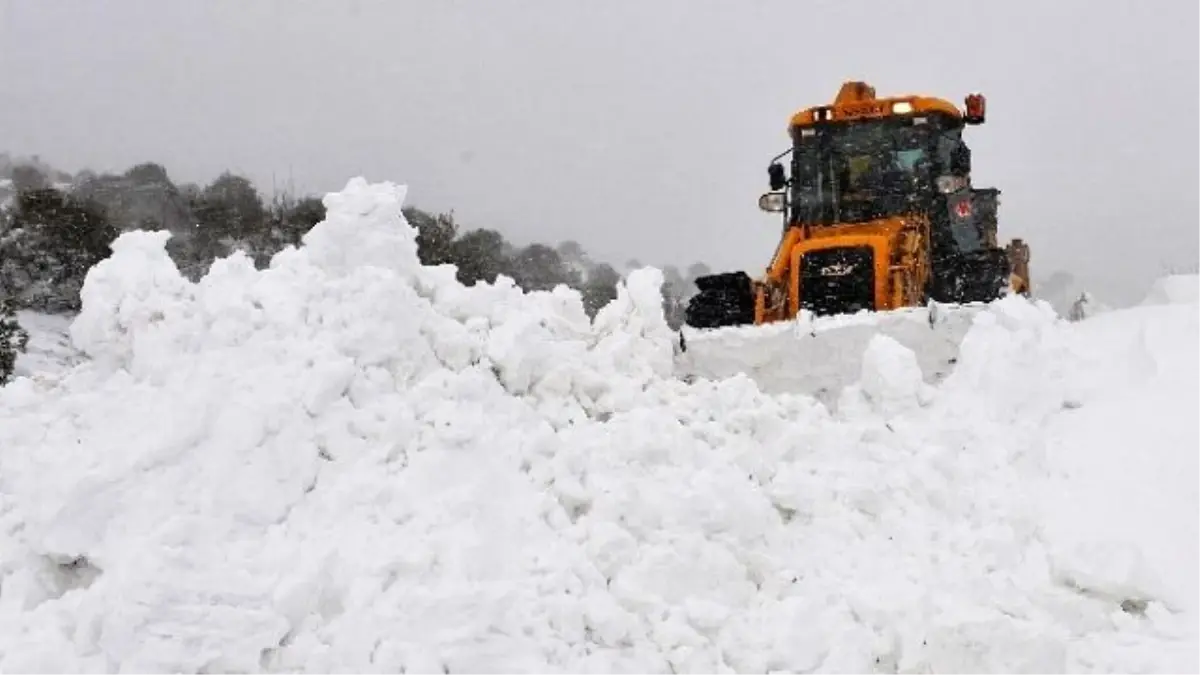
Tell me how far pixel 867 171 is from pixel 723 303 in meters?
1.68

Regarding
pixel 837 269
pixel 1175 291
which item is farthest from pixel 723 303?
pixel 1175 291

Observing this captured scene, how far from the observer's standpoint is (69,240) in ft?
37.6

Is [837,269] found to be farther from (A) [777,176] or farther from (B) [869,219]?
(A) [777,176]

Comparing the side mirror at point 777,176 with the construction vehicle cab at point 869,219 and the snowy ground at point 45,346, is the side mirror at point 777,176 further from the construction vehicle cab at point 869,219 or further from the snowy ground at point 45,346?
the snowy ground at point 45,346

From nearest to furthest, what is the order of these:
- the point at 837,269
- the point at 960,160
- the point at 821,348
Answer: the point at 821,348 < the point at 837,269 < the point at 960,160

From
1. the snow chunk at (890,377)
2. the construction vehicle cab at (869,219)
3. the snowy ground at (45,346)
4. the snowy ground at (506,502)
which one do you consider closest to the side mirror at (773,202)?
the construction vehicle cab at (869,219)

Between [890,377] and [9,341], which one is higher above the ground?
[9,341]

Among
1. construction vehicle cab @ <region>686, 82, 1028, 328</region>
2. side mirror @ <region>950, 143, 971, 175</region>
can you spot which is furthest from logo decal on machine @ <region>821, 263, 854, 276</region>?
side mirror @ <region>950, 143, 971, 175</region>

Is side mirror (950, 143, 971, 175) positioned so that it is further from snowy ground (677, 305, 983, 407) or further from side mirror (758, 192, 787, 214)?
snowy ground (677, 305, 983, 407)

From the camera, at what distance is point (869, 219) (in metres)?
8.49

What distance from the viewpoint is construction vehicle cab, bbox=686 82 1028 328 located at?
7.66 metres

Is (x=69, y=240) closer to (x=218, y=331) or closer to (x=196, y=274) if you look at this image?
(x=196, y=274)

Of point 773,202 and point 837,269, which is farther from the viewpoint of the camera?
point 773,202

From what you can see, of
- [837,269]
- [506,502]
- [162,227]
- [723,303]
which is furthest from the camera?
[162,227]
